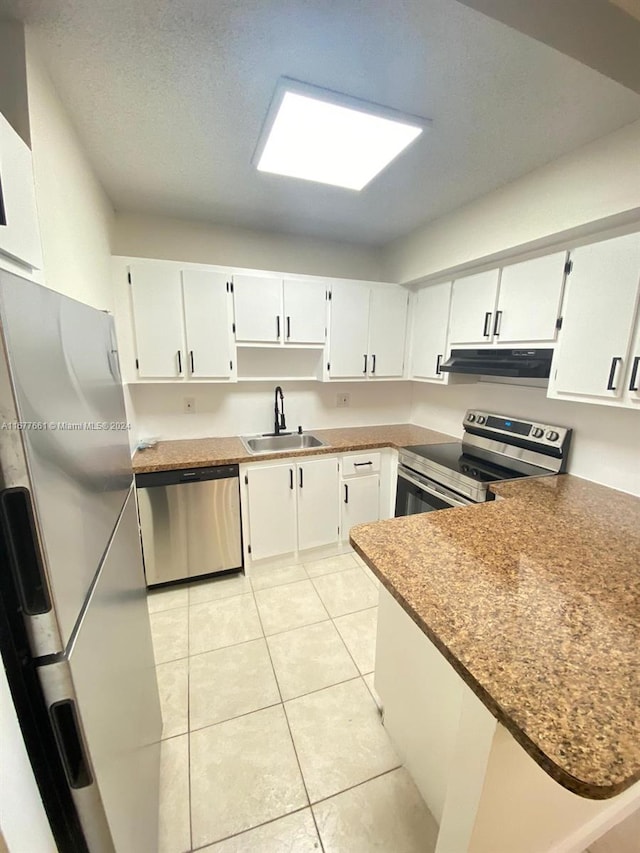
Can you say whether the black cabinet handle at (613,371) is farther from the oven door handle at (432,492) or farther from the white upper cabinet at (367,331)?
the white upper cabinet at (367,331)

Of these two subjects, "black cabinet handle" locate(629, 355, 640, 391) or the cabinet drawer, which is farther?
the cabinet drawer

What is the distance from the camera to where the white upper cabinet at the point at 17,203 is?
2.69ft

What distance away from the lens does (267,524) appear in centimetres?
247

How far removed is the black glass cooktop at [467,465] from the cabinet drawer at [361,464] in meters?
0.29

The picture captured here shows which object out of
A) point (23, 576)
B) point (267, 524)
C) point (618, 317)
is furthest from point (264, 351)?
point (23, 576)

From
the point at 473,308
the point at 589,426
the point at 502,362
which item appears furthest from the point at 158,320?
the point at 589,426

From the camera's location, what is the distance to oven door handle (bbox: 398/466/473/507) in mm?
2031

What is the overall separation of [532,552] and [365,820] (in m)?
1.10

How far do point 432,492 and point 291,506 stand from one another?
3.30 ft

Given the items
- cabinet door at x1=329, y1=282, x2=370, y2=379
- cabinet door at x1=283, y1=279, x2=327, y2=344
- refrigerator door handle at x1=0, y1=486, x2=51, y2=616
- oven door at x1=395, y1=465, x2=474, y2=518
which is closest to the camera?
refrigerator door handle at x1=0, y1=486, x2=51, y2=616

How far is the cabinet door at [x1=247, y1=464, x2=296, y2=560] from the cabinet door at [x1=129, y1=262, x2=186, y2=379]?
94 centimetres

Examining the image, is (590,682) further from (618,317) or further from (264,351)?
(264,351)

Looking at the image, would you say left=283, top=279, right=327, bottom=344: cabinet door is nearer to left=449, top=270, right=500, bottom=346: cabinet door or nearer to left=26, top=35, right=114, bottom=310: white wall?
left=449, top=270, right=500, bottom=346: cabinet door

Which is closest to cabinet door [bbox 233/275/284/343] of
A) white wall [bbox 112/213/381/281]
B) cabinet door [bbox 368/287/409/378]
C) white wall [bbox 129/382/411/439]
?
white wall [bbox 112/213/381/281]
